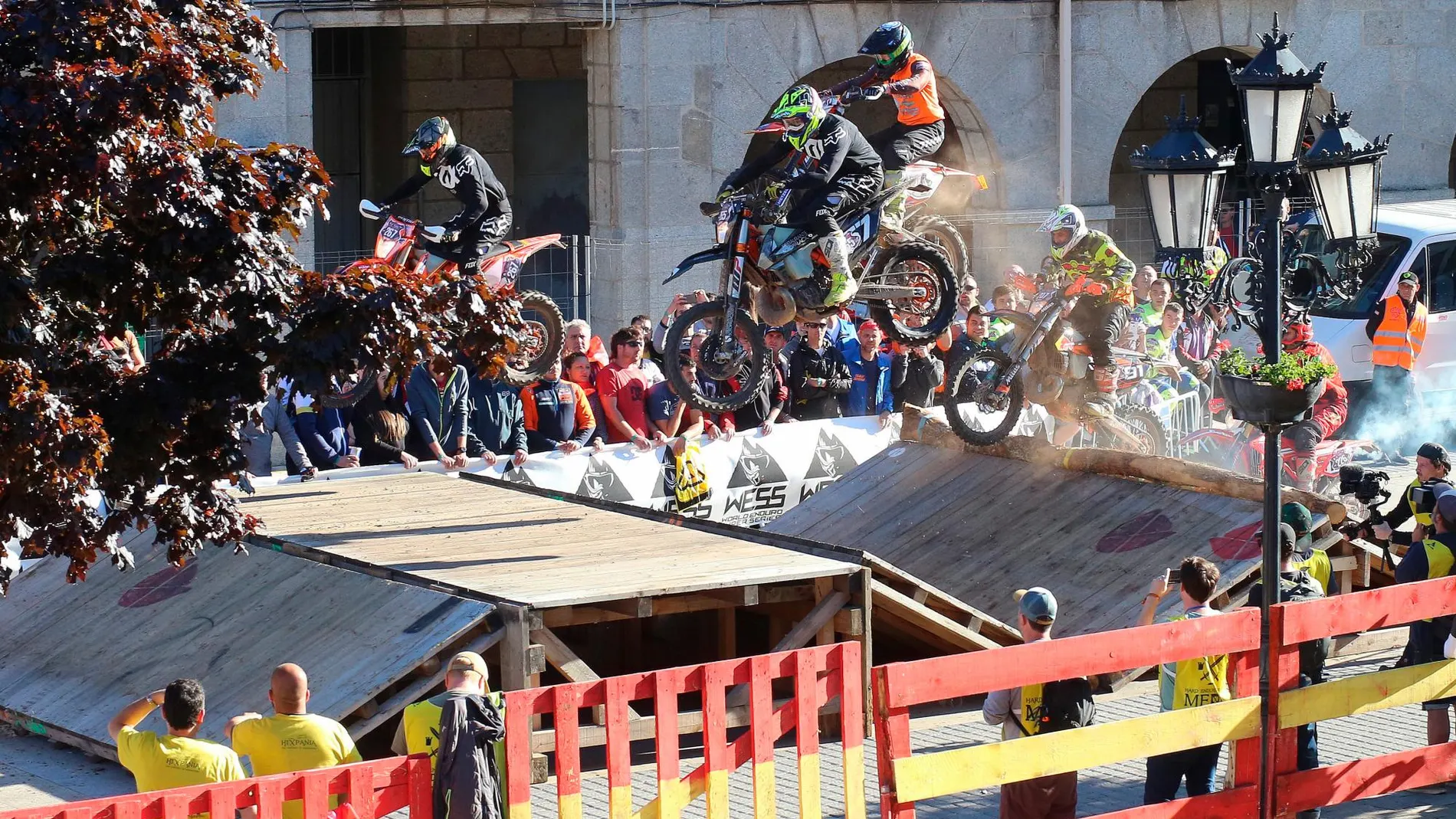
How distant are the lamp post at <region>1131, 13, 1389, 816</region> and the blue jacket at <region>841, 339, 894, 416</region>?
6352 millimetres

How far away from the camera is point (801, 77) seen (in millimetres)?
22625

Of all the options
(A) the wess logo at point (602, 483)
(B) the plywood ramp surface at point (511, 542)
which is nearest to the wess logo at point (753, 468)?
(A) the wess logo at point (602, 483)

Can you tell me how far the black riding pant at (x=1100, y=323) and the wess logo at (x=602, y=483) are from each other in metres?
3.56

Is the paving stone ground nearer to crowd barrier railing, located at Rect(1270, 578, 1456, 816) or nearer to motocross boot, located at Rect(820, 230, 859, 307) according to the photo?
crowd barrier railing, located at Rect(1270, 578, 1456, 816)

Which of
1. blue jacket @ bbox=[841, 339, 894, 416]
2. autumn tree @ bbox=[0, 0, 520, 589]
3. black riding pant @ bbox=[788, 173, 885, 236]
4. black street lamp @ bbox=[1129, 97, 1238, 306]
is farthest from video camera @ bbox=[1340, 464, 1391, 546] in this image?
autumn tree @ bbox=[0, 0, 520, 589]

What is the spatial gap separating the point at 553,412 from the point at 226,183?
7.97 m

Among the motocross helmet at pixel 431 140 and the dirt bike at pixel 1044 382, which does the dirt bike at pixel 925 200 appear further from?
the motocross helmet at pixel 431 140

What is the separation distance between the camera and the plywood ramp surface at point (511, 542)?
1048cm

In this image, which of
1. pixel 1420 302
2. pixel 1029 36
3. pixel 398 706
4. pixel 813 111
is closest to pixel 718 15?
pixel 1029 36

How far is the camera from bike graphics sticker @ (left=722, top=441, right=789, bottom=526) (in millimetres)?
15859

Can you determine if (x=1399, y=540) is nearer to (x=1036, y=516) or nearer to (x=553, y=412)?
(x=1036, y=516)

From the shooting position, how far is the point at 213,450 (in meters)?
7.85

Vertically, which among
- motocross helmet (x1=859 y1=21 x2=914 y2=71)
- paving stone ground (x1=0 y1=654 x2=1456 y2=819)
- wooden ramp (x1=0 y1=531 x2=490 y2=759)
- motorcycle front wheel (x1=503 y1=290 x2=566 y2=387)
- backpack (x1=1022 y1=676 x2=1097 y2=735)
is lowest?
paving stone ground (x1=0 y1=654 x2=1456 y2=819)

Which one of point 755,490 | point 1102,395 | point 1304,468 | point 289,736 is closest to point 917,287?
point 1102,395
